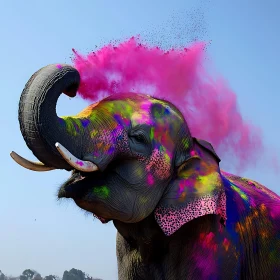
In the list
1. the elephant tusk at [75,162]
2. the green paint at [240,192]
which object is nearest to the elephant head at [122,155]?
the elephant tusk at [75,162]

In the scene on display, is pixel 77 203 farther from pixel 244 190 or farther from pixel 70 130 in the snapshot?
pixel 244 190

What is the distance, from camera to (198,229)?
627cm

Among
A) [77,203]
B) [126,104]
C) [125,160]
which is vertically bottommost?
[77,203]

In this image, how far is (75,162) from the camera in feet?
18.2

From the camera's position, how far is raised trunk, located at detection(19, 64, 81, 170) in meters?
5.53

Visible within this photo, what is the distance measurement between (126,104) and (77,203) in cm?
88

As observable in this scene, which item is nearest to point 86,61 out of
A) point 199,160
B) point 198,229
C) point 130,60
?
point 130,60

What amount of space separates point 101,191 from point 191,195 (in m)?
0.79

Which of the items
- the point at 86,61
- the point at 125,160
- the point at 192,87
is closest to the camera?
the point at 125,160

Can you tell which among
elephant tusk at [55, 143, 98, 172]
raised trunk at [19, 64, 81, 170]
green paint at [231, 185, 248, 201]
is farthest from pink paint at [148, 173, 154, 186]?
green paint at [231, 185, 248, 201]

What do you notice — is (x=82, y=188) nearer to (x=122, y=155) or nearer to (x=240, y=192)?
(x=122, y=155)

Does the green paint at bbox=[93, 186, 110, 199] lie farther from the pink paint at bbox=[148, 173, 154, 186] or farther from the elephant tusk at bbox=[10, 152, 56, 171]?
the elephant tusk at bbox=[10, 152, 56, 171]

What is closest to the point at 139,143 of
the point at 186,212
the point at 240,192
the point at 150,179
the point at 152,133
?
the point at 152,133

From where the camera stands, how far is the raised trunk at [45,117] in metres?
5.53
